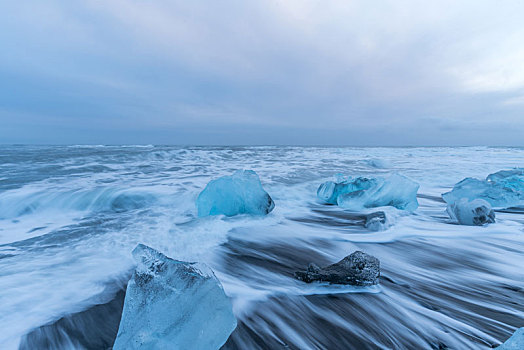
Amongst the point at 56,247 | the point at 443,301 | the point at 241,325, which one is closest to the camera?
the point at 241,325

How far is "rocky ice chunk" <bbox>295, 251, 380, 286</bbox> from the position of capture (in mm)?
1600

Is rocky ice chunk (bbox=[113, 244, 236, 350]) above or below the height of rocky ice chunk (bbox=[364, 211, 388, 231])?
above

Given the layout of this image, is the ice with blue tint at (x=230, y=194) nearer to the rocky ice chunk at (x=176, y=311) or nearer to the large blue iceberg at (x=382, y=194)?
the large blue iceberg at (x=382, y=194)

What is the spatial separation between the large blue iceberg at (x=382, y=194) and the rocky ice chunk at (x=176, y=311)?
3.22 meters

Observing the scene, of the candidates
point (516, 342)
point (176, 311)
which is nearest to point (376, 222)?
point (516, 342)

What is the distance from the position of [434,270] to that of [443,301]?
0.50 meters

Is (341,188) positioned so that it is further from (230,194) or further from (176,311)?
(176,311)

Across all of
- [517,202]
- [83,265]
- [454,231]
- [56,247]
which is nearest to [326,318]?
[83,265]

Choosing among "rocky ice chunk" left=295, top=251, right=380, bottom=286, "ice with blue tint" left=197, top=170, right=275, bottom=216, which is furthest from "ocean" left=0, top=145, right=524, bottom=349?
"ice with blue tint" left=197, top=170, right=275, bottom=216

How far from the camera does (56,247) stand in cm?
239

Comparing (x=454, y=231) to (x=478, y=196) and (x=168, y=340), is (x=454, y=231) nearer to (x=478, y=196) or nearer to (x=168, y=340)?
(x=478, y=196)

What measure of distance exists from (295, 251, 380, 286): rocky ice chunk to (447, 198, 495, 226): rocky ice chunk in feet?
6.92

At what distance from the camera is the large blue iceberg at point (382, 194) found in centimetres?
365

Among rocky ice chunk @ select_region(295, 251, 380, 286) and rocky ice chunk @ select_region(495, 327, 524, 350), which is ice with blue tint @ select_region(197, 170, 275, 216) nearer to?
rocky ice chunk @ select_region(295, 251, 380, 286)
